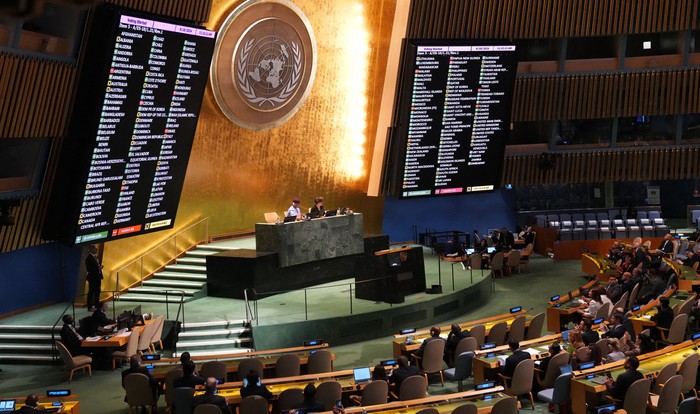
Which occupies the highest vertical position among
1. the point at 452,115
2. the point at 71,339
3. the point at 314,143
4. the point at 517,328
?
the point at 452,115

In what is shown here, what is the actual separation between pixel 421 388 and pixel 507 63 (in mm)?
12795

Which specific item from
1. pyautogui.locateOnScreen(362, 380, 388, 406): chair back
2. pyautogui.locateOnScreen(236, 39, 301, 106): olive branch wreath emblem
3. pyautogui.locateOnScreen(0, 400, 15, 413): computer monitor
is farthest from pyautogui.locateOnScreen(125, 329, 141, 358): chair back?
pyautogui.locateOnScreen(236, 39, 301, 106): olive branch wreath emblem

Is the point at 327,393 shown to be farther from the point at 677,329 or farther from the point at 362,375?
the point at 677,329

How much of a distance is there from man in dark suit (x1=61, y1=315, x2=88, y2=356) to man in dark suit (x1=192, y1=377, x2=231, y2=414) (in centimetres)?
511

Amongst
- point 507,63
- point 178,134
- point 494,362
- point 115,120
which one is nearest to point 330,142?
point 507,63

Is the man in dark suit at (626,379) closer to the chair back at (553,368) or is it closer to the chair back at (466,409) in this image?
the chair back at (553,368)

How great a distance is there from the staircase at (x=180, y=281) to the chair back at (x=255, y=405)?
25.1ft

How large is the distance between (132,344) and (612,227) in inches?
628

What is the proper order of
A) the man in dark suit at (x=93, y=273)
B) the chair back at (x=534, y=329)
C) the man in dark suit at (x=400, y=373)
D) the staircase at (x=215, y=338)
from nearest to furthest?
the man in dark suit at (x=400, y=373)
the chair back at (x=534, y=329)
the staircase at (x=215, y=338)
the man in dark suit at (x=93, y=273)

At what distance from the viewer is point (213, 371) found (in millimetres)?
12719

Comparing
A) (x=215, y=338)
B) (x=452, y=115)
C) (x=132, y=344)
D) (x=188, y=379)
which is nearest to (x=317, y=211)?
(x=452, y=115)

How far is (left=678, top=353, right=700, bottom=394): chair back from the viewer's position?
38.4 ft

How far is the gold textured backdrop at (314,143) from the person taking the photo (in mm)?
21156

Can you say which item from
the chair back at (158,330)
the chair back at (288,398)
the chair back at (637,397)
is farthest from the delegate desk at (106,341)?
the chair back at (637,397)
